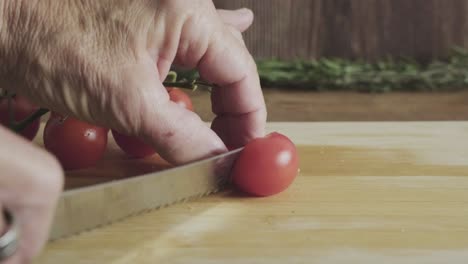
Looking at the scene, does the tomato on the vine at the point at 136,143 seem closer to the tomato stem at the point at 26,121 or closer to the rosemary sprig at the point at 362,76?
the tomato stem at the point at 26,121

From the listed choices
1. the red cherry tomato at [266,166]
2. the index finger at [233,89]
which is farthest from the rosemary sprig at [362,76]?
the red cherry tomato at [266,166]

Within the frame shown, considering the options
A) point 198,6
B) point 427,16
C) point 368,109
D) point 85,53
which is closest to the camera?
point 85,53

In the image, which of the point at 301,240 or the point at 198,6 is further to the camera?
the point at 198,6

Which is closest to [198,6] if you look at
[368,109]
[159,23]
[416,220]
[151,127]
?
[159,23]

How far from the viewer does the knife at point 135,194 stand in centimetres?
112

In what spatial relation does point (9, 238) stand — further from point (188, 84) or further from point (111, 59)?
point (188, 84)

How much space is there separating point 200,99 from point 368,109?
436 millimetres

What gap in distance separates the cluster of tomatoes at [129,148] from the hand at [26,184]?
509mm

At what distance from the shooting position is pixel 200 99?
7.18 feet

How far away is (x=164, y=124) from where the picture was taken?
1.25 m

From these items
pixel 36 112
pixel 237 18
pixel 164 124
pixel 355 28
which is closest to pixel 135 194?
pixel 164 124

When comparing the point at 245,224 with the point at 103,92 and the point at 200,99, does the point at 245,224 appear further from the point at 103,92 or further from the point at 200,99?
the point at 200,99

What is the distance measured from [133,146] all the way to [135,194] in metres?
0.27

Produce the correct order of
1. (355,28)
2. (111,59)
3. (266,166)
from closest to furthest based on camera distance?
(111,59) < (266,166) < (355,28)
